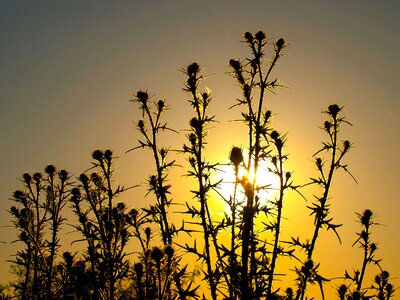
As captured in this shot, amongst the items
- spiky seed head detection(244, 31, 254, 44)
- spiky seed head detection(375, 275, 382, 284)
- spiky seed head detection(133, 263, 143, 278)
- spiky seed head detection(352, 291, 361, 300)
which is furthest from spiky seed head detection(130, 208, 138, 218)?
spiky seed head detection(375, 275, 382, 284)

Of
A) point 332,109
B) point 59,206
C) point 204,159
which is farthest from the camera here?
point 59,206

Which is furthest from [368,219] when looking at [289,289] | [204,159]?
[204,159]

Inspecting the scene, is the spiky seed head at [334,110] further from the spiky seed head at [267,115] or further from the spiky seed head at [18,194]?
the spiky seed head at [18,194]

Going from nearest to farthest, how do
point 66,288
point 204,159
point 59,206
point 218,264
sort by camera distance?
point 66,288 → point 218,264 → point 204,159 → point 59,206

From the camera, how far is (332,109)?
7.80m

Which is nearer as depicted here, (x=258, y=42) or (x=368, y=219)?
(x=258, y=42)

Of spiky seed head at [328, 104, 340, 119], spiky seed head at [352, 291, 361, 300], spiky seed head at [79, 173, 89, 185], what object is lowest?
spiky seed head at [352, 291, 361, 300]

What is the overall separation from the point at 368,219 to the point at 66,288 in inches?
242

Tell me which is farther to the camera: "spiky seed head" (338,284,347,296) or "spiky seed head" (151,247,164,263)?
"spiky seed head" (338,284,347,296)

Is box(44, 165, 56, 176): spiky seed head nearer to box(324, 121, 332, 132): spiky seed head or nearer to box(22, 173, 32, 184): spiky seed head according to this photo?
box(22, 173, 32, 184): spiky seed head

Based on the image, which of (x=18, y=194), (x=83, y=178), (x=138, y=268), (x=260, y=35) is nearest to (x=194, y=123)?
(x=260, y=35)

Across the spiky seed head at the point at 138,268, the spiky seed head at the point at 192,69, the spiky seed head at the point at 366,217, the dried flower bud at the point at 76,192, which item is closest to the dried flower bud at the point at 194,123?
the spiky seed head at the point at 192,69

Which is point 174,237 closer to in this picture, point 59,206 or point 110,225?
point 110,225

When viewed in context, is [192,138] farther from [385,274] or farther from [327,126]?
[385,274]
